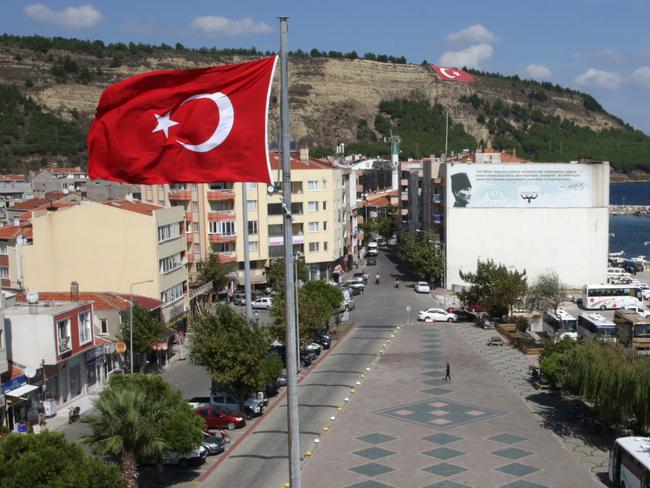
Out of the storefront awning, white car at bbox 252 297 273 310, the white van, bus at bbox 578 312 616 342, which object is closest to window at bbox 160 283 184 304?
white car at bbox 252 297 273 310

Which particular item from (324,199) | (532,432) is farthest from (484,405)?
(324,199)

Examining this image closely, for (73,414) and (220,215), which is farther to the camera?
(220,215)

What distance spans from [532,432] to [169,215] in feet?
98.3

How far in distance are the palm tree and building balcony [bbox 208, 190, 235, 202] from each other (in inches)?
1931

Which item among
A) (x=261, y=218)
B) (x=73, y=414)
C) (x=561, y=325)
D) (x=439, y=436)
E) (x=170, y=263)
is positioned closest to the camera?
(x=439, y=436)

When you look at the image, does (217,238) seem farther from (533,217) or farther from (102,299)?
(533,217)

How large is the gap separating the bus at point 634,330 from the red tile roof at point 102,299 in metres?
28.7

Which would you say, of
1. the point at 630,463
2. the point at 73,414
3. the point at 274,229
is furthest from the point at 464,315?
the point at 630,463

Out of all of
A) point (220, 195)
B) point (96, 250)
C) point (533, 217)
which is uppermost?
point (220, 195)

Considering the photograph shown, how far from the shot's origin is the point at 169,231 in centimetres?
5200

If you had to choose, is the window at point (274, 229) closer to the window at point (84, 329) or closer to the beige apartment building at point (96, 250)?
the beige apartment building at point (96, 250)

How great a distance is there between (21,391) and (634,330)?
113 ft

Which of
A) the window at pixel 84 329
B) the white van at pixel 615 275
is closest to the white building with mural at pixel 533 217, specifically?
the white van at pixel 615 275

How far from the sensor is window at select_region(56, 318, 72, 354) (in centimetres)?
3609
